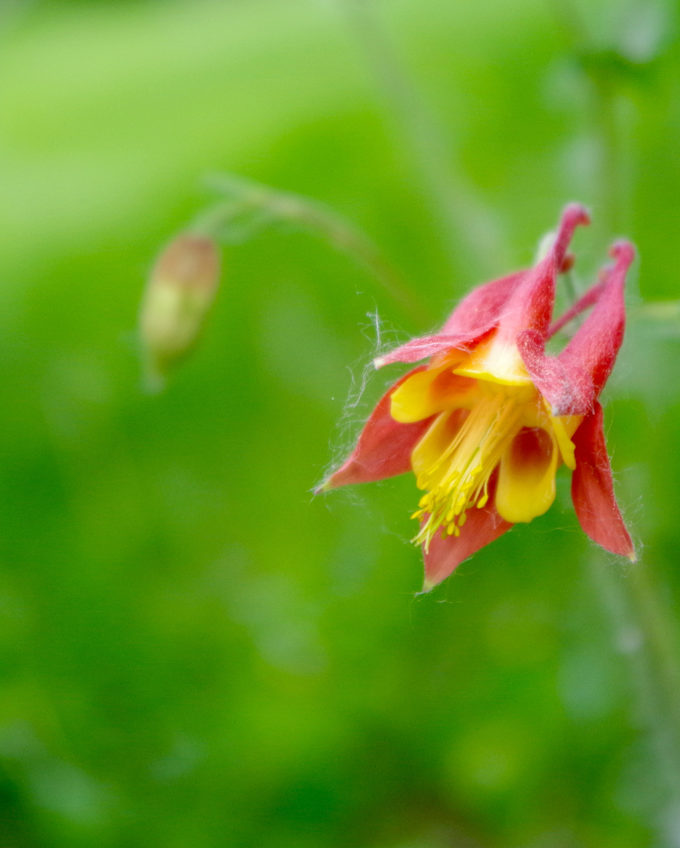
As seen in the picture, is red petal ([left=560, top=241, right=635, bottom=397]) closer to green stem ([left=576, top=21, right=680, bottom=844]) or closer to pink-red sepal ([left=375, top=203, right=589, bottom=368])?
pink-red sepal ([left=375, top=203, right=589, bottom=368])

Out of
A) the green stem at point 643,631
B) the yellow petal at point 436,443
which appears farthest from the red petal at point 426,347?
the green stem at point 643,631

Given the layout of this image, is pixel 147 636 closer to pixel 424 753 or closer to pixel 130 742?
pixel 130 742

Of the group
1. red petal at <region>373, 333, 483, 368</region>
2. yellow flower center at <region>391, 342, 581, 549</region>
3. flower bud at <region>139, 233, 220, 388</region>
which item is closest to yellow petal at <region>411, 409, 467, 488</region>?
yellow flower center at <region>391, 342, 581, 549</region>

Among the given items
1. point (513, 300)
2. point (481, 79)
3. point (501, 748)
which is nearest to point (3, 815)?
point (501, 748)

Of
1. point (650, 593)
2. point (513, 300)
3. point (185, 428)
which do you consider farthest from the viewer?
point (185, 428)

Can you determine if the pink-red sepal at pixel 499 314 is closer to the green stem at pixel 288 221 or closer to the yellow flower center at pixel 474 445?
the yellow flower center at pixel 474 445

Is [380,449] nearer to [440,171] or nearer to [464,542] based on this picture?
[464,542]
